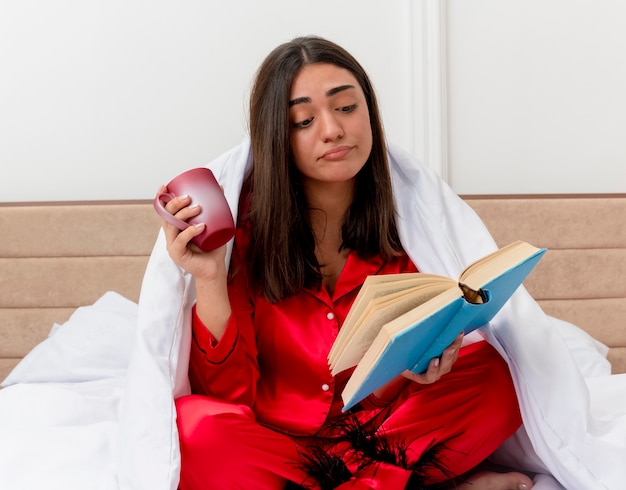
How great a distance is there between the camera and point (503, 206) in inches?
96.2

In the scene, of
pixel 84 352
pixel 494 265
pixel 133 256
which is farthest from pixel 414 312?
pixel 133 256

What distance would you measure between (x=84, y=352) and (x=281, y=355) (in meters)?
0.68

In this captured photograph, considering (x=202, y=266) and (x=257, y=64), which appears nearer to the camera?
(x=202, y=266)

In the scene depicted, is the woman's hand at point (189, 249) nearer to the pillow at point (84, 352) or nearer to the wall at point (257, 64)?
the pillow at point (84, 352)

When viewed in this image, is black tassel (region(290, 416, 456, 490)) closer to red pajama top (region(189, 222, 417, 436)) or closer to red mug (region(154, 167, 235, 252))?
red pajama top (region(189, 222, 417, 436))

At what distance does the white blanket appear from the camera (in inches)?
56.8

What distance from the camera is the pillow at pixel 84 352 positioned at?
208 centimetres

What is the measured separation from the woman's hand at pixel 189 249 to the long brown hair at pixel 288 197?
0.48 feet

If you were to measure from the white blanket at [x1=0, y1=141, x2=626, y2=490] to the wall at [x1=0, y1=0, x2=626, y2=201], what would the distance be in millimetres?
814

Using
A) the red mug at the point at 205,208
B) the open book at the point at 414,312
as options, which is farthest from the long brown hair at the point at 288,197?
the open book at the point at 414,312

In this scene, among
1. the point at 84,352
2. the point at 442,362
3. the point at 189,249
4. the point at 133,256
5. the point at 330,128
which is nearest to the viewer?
the point at 442,362

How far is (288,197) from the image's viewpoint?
1.69 meters

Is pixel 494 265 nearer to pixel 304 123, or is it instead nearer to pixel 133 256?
pixel 304 123

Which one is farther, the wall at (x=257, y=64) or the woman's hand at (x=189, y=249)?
the wall at (x=257, y=64)
